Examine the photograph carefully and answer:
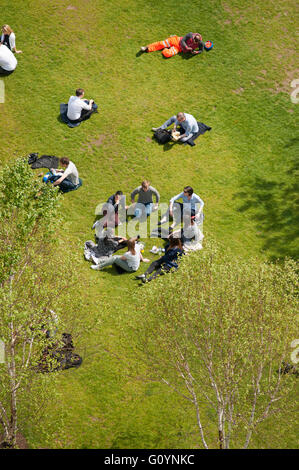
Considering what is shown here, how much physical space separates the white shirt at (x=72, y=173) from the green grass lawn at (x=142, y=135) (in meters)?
0.56

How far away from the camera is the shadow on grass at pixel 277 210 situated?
643 inches

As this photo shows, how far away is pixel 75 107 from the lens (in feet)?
61.6

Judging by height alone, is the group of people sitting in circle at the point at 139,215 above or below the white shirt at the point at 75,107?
below

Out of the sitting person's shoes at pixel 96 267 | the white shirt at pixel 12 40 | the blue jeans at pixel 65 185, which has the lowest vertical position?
the sitting person's shoes at pixel 96 267

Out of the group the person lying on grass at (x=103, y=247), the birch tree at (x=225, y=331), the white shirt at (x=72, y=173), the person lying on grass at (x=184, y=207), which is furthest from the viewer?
the white shirt at (x=72, y=173)

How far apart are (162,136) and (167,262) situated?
21.0 ft

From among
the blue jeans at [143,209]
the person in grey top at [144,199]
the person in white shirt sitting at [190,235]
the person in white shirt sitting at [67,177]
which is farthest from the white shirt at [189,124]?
the person in white shirt sitting at [67,177]

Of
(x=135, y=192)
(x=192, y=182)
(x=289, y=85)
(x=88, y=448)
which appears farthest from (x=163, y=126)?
(x=88, y=448)

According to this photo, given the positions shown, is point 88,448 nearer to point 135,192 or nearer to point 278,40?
point 135,192

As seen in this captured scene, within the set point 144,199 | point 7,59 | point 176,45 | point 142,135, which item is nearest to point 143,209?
point 144,199

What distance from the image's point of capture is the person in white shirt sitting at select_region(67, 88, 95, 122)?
61.3 feet

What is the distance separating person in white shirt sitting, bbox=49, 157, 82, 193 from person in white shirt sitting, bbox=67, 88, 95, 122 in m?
3.05

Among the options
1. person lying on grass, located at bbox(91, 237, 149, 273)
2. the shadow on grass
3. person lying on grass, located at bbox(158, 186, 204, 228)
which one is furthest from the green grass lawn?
person lying on grass, located at bbox(158, 186, 204, 228)

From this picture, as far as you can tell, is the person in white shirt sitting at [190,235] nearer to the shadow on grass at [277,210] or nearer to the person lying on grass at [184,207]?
the person lying on grass at [184,207]
